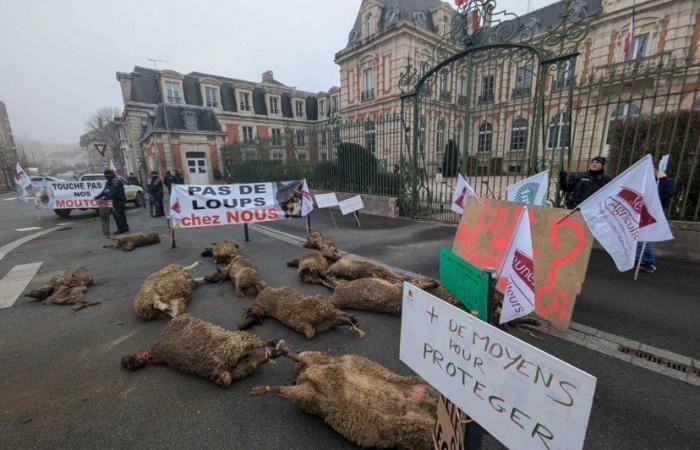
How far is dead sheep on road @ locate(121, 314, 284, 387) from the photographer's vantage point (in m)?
2.63

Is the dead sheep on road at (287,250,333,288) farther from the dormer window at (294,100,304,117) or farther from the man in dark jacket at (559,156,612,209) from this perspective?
the dormer window at (294,100,304,117)

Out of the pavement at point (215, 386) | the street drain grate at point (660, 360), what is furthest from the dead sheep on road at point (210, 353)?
the street drain grate at point (660, 360)

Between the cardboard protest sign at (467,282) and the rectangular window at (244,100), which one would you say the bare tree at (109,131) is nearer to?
the rectangular window at (244,100)

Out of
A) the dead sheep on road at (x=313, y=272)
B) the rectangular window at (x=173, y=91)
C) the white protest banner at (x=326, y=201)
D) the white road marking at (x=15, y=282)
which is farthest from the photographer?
the rectangular window at (x=173, y=91)

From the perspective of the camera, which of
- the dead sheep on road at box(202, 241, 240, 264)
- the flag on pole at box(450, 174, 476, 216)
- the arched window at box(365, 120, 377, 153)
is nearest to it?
the dead sheep on road at box(202, 241, 240, 264)

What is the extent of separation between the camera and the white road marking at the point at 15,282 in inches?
181

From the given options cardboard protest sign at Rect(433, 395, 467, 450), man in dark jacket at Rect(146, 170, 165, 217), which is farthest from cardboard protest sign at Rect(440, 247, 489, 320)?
man in dark jacket at Rect(146, 170, 165, 217)

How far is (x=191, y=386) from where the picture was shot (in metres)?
2.66

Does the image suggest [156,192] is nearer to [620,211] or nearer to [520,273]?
[520,273]

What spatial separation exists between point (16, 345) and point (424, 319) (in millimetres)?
4819

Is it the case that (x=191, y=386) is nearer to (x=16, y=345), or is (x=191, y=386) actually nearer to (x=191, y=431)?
(x=191, y=431)

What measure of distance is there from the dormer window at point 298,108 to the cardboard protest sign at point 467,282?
1733 inches

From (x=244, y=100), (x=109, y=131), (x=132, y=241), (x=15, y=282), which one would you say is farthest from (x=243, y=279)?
(x=109, y=131)

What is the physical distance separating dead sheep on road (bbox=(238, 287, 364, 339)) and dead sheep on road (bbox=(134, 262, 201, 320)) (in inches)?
41.6
